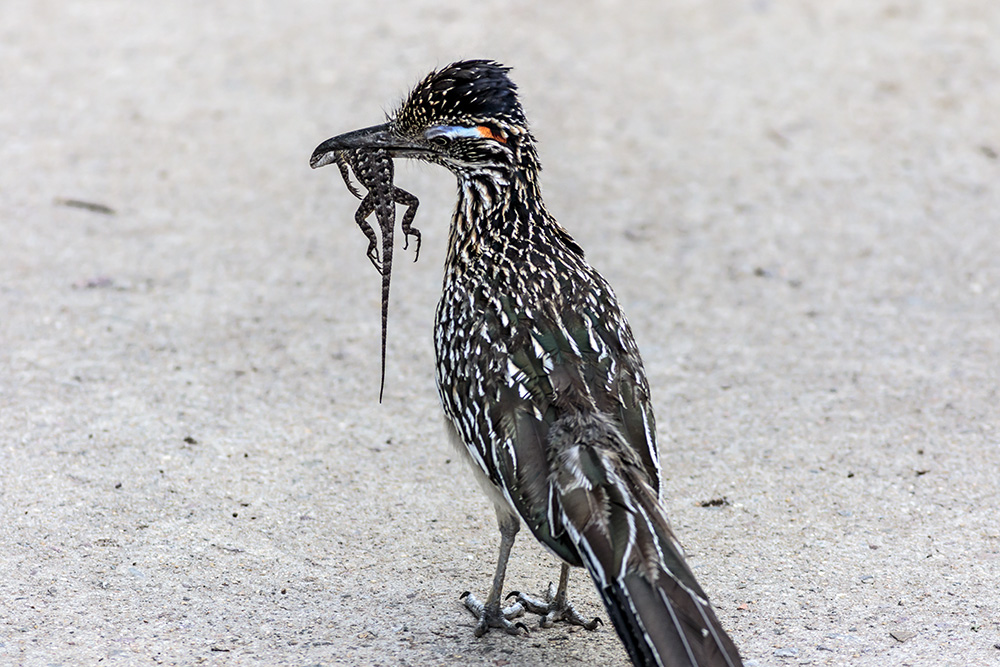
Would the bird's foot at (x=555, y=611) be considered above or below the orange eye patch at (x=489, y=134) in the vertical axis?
below

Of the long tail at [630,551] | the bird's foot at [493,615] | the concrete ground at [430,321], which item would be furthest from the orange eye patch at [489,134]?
the bird's foot at [493,615]

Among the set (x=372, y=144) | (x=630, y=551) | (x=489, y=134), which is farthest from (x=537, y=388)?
(x=372, y=144)

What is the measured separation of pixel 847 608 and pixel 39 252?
593cm

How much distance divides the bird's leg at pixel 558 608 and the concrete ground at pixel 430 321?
0.39 ft

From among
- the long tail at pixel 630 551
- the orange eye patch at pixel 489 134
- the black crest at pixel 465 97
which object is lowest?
the long tail at pixel 630 551

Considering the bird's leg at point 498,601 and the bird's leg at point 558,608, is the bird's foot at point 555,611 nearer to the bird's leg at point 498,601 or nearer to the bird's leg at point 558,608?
the bird's leg at point 558,608

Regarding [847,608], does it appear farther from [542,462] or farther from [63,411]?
[63,411]

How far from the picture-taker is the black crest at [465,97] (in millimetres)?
5289

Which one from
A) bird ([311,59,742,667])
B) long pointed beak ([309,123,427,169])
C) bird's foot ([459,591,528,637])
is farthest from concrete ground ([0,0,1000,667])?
long pointed beak ([309,123,427,169])

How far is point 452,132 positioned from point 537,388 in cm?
135

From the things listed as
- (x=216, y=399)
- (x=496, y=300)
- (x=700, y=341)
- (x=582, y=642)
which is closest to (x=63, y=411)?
(x=216, y=399)

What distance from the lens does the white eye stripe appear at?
17.4ft

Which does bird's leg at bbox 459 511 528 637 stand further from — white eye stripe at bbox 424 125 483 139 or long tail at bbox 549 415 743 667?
white eye stripe at bbox 424 125 483 139

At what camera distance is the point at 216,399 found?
6754mm
